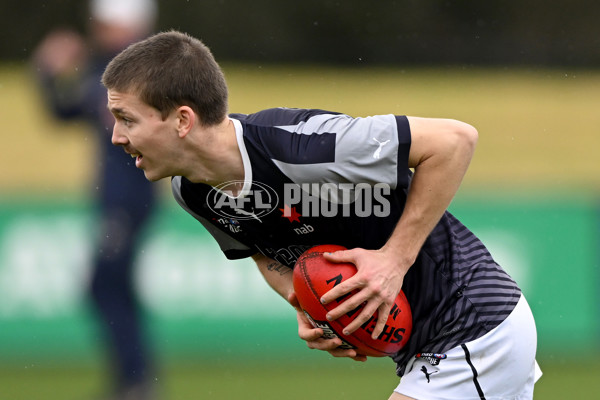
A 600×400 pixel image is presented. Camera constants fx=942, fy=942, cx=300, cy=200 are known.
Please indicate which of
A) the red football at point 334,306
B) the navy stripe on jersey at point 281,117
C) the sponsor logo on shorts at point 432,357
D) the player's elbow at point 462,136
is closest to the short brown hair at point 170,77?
the navy stripe on jersey at point 281,117

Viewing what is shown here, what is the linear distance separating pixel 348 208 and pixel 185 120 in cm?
69

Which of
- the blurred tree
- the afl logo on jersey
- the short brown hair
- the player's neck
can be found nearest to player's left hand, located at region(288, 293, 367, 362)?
the afl logo on jersey

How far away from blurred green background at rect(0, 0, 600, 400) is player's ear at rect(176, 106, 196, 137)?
11.1ft

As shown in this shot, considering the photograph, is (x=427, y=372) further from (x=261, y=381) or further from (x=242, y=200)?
(x=261, y=381)

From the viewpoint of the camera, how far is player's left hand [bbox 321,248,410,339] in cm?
337

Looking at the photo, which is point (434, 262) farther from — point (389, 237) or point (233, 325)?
point (233, 325)

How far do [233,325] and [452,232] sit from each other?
379 centimetres

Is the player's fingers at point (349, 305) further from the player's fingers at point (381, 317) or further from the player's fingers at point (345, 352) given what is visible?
the player's fingers at point (345, 352)

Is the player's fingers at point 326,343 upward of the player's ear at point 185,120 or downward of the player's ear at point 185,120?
downward

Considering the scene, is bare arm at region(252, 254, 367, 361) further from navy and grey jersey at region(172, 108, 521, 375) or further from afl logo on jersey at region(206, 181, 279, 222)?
afl logo on jersey at region(206, 181, 279, 222)

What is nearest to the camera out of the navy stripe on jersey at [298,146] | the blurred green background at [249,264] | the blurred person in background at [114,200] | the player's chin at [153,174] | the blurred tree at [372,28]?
the navy stripe on jersey at [298,146]

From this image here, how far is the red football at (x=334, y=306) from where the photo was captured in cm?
347

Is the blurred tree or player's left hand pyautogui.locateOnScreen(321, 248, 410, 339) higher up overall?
player's left hand pyautogui.locateOnScreen(321, 248, 410, 339)

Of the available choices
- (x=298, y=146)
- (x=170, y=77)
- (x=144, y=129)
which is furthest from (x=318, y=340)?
(x=170, y=77)
